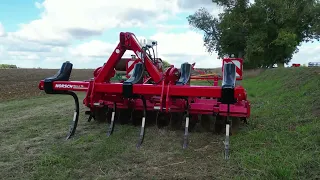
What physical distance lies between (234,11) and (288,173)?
3677 cm

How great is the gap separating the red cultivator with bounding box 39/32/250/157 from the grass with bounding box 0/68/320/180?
29 centimetres

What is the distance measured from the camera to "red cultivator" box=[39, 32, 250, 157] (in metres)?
5.62

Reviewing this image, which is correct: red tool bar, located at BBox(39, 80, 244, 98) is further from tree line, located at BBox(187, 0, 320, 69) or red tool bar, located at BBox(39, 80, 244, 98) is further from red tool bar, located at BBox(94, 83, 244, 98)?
tree line, located at BBox(187, 0, 320, 69)

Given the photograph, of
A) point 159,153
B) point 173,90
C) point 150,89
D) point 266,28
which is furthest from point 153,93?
point 266,28

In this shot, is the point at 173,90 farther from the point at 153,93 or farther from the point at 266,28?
the point at 266,28

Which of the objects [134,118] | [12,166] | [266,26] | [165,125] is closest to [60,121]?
[134,118]

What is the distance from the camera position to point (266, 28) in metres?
38.2

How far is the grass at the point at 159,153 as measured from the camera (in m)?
4.32

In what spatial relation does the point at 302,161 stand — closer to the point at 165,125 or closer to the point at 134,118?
the point at 165,125

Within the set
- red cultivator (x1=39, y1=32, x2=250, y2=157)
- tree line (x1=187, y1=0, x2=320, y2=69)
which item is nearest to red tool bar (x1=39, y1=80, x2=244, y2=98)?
red cultivator (x1=39, y1=32, x2=250, y2=157)

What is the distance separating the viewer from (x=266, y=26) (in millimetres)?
38281

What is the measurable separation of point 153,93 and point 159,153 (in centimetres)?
103

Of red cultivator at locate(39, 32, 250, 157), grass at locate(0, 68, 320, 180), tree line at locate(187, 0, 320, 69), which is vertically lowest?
grass at locate(0, 68, 320, 180)

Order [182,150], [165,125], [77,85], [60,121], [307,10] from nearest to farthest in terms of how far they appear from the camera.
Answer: [182,150] < [77,85] < [165,125] < [60,121] < [307,10]
